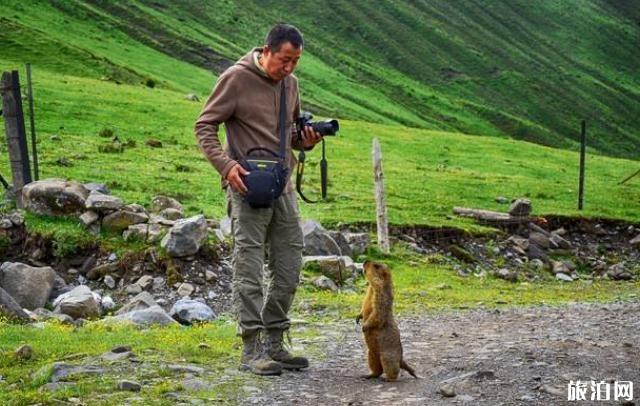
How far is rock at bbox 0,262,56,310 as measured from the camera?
15820 mm

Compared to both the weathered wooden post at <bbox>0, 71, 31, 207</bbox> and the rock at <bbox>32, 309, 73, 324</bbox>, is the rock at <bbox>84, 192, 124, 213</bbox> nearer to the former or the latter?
the weathered wooden post at <bbox>0, 71, 31, 207</bbox>

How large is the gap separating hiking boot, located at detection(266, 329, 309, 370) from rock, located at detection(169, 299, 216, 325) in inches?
201

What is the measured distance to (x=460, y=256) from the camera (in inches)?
958

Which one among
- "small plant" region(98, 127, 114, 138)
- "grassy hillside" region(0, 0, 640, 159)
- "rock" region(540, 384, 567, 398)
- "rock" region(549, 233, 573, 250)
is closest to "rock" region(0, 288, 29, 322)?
"rock" region(540, 384, 567, 398)

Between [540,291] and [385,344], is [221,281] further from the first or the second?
[385,344]

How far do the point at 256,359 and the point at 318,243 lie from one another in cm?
1131

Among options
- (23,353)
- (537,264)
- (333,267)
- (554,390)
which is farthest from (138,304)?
(537,264)

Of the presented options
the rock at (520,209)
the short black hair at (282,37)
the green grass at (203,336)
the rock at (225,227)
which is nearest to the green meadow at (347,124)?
the green grass at (203,336)

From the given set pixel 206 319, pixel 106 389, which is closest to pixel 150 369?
pixel 106 389

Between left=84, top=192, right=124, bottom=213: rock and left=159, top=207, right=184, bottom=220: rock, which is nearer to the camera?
left=84, top=192, right=124, bottom=213: rock

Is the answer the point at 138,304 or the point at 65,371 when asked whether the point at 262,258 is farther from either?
the point at 138,304

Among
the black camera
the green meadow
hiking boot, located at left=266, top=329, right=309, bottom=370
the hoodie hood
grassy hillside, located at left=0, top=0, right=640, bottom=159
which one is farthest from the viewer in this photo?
grassy hillside, located at left=0, top=0, right=640, bottom=159

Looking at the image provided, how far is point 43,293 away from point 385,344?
9533 millimetres

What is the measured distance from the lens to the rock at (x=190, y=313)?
14305 mm
